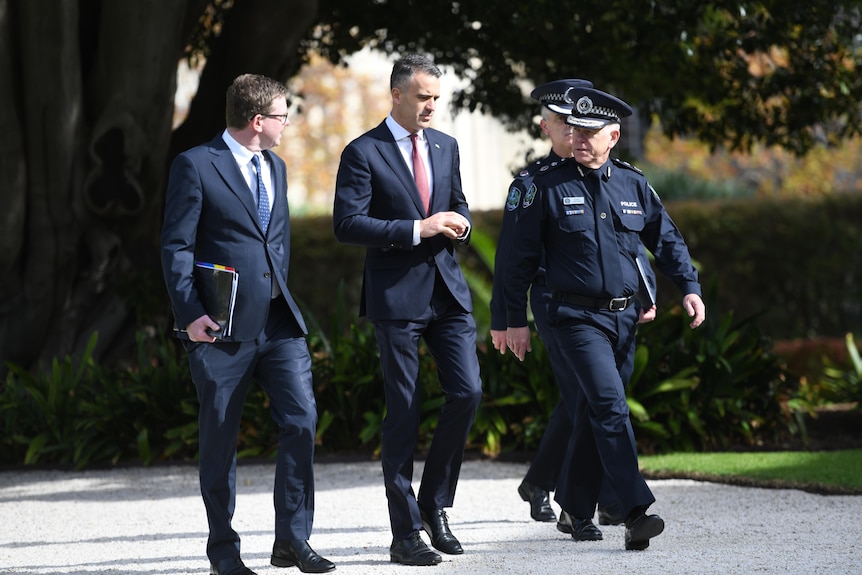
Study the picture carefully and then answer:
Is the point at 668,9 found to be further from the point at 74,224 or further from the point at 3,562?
the point at 3,562

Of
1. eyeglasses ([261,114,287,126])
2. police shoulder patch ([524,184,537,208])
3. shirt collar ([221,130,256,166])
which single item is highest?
eyeglasses ([261,114,287,126])

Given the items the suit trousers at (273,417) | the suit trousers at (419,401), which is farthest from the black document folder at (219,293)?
the suit trousers at (419,401)

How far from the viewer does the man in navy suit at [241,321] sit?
4699 mm

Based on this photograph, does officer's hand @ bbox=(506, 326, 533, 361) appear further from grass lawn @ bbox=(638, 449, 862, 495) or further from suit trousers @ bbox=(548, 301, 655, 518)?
grass lawn @ bbox=(638, 449, 862, 495)

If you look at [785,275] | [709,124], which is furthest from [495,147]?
[709,124]

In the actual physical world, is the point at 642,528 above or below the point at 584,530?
above

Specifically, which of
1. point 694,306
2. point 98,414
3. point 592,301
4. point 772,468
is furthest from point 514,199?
point 98,414

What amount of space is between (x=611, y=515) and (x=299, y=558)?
152 cm

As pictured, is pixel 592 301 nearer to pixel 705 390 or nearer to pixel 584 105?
pixel 584 105

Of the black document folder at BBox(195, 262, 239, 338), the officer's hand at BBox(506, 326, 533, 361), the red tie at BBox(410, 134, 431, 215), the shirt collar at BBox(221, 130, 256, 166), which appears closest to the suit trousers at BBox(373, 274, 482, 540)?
the officer's hand at BBox(506, 326, 533, 361)

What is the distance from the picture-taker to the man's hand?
4957 millimetres

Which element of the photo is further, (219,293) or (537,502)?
(537,502)

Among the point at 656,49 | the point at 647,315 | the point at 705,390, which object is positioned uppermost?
the point at 656,49

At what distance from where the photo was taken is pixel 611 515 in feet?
18.2
